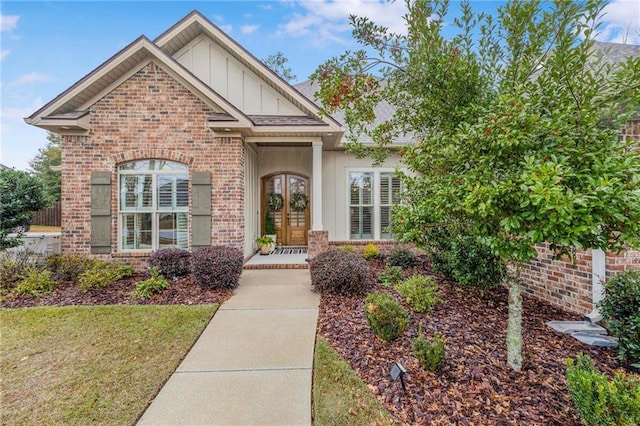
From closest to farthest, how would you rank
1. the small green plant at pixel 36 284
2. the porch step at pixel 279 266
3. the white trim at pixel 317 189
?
the small green plant at pixel 36 284 < the porch step at pixel 279 266 < the white trim at pixel 317 189

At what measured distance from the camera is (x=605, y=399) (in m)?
2.00

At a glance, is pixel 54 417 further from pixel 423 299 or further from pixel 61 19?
pixel 61 19

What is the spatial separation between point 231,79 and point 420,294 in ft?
23.3

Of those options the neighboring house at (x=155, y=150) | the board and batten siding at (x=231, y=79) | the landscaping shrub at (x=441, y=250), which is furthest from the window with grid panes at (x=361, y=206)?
the landscaping shrub at (x=441, y=250)

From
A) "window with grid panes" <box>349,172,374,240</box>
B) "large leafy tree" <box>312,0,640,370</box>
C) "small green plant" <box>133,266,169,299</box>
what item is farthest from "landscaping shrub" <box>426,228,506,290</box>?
"small green plant" <box>133,266,169,299</box>

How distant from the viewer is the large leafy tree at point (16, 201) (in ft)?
20.9

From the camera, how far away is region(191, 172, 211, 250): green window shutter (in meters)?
6.89

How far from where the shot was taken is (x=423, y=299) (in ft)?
14.7

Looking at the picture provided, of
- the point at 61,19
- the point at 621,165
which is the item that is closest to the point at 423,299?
the point at 621,165

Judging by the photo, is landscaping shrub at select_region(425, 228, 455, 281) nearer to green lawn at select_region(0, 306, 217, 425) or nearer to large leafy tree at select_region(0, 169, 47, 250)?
green lawn at select_region(0, 306, 217, 425)

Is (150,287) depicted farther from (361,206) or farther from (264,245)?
(361,206)

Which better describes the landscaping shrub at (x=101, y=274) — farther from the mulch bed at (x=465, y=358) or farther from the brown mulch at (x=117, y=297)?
the mulch bed at (x=465, y=358)

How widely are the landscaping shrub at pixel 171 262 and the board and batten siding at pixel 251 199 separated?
1679 mm

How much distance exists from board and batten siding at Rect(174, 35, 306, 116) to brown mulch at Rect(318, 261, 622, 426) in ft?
18.6
